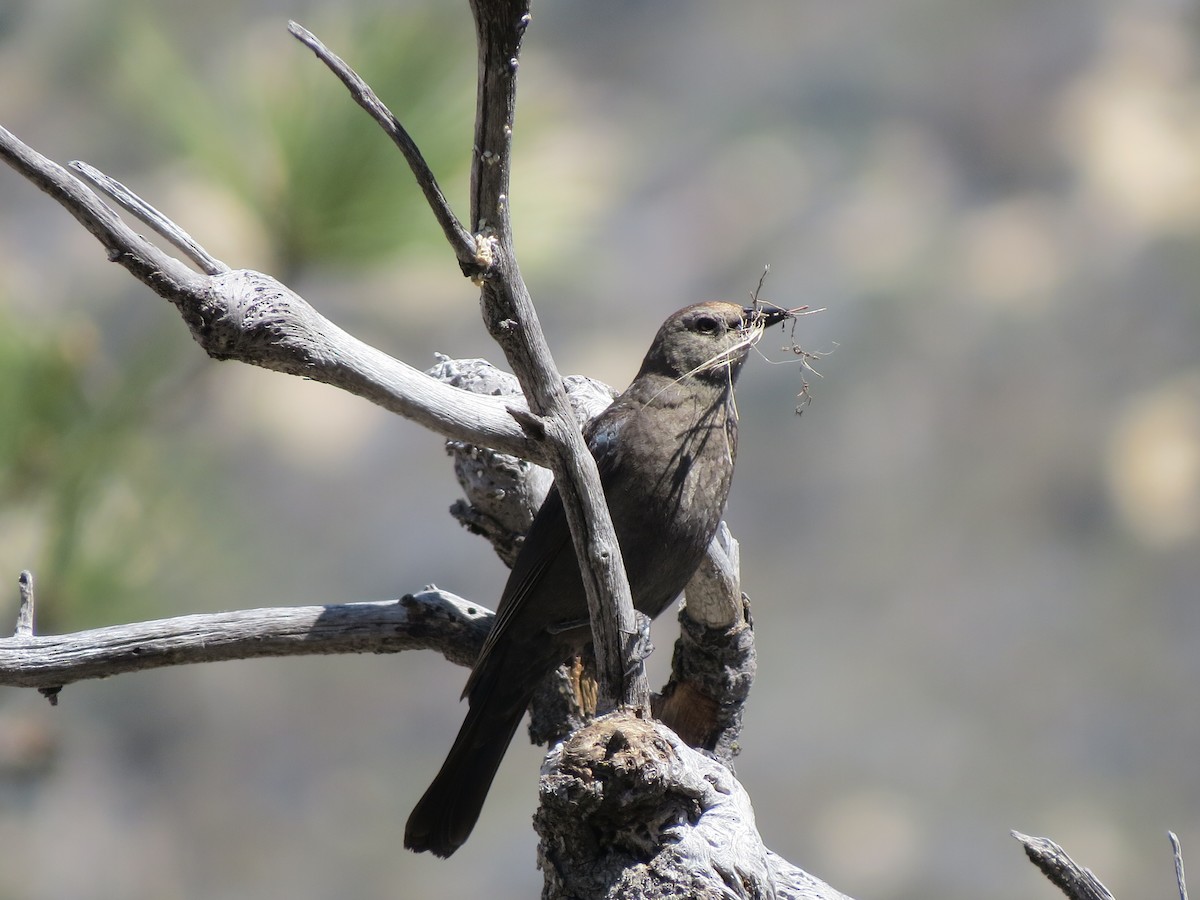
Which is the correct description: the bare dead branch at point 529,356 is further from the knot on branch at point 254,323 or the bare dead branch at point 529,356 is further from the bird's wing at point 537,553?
the bird's wing at point 537,553

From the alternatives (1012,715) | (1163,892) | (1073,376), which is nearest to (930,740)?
(1012,715)

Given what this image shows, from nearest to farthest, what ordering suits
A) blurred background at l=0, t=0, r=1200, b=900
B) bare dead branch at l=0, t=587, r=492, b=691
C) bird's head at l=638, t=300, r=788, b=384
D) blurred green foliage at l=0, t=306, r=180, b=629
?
bare dead branch at l=0, t=587, r=492, b=691 → bird's head at l=638, t=300, r=788, b=384 → blurred green foliage at l=0, t=306, r=180, b=629 → blurred background at l=0, t=0, r=1200, b=900

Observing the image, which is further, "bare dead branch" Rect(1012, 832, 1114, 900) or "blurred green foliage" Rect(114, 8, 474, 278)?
"blurred green foliage" Rect(114, 8, 474, 278)

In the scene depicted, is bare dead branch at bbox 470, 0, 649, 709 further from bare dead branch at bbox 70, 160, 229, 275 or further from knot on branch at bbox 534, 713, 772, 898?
bare dead branch at bbox 70, 160, 229, 275

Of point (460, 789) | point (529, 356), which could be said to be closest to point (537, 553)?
point (460, 789)

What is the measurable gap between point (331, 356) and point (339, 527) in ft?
20.9

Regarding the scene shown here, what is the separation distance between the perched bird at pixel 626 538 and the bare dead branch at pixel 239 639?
14 centimetres

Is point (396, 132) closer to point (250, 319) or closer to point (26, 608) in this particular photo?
point (250, 319)

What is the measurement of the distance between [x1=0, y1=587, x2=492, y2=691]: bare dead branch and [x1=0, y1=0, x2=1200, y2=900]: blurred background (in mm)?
3601

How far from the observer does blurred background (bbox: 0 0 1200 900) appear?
684 centimetres

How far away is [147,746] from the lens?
24.3ft

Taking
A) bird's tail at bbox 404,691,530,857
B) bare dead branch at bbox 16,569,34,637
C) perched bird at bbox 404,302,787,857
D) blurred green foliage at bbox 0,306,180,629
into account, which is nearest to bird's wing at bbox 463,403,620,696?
perched bird at bbox 404,302,787,857

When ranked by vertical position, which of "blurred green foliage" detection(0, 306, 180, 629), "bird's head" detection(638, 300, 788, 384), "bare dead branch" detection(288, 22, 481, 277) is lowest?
"bare dead branch" detection(288, 22, 481, 277)

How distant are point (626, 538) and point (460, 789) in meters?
0.69
